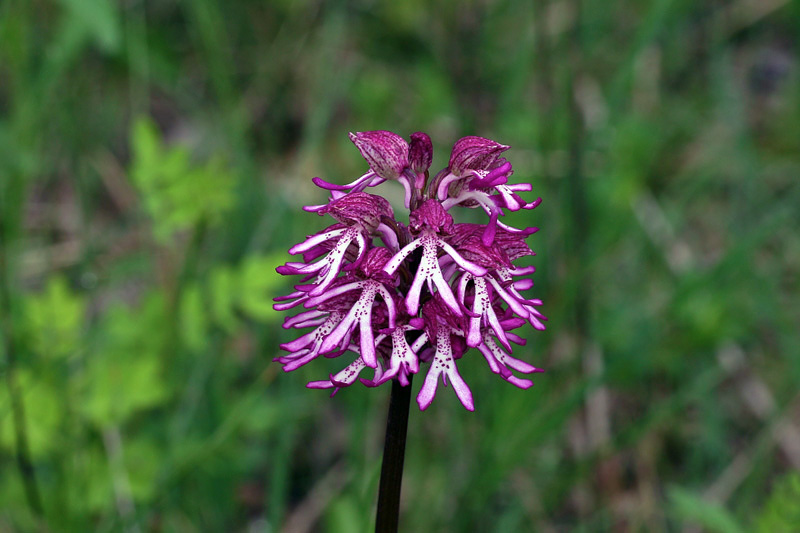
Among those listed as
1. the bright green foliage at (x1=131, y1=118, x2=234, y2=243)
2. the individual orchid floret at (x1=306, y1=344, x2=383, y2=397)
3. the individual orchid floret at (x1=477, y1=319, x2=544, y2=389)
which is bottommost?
the individual orchid floret at (x1=306, y1=344, x2=383, y2=397)

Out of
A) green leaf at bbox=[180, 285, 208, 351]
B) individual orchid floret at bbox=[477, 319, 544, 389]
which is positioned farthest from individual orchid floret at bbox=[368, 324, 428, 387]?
green leaf at bbox=[180, 285, 208, 351]

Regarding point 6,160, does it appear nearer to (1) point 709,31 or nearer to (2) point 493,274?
(2) point 493,274

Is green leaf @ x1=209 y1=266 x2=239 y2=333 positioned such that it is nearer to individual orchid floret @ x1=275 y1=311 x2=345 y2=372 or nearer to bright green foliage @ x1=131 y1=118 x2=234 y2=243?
bright green foliage @ x1=131 y1=118 x2=234 y2=243

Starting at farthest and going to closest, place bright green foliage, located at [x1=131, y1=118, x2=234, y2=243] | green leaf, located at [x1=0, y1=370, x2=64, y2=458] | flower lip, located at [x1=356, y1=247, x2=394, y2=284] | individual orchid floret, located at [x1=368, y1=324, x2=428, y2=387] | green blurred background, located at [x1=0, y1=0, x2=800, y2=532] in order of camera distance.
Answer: bright green foliage, located at [x1=131, y1=118, x2=234, y2=243] → green blurred background, located at [x1=0, y1=0, x2=800, y2=532] → green leaf, located at [x1=0, y1=370, x2=64, y2=458] → flower lip, located at [x1=356, y1=247, x2=394, y2=284] → individual orchid floret, located at [x1=368, y1=324, x2=428, y2=387]

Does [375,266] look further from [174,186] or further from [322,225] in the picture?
[322,225]

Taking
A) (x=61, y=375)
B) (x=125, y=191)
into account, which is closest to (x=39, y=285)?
(x=125, y=191)

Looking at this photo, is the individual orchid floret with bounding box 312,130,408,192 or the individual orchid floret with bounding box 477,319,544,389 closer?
the individual orchid floret with bounding box 477,319,544,389

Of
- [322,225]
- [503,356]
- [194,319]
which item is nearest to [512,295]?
[503,356]

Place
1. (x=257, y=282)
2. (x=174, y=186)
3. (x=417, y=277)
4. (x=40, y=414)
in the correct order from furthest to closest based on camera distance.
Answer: (x=174, y=186), (x=257, y=282), (x=40, y=414), (x=417, y=277)
